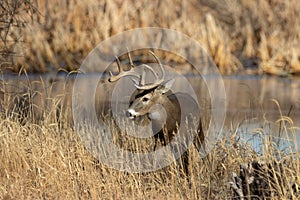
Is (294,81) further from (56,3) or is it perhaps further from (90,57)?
(56,3)

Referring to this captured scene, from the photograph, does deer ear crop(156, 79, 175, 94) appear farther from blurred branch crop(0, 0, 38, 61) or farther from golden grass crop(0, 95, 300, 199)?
blurred branch crop(0, 0, 38, 61)

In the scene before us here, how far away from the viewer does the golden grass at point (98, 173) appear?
285 inches

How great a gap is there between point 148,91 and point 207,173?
1.18 meters

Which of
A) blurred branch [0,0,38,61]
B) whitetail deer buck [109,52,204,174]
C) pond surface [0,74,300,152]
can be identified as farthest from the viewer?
pond surface [0,74,300,152]

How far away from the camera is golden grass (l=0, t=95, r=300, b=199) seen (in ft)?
23.8

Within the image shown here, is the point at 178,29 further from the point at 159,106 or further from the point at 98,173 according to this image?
the point at 98,173

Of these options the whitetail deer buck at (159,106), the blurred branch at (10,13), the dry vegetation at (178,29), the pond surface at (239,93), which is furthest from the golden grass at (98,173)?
the dry vegetation at (178,29)

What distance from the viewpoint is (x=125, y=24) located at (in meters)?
20.4

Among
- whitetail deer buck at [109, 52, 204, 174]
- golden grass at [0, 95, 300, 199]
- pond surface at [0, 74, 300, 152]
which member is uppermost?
whitetail deer buck at [109, 52, 204, 174]

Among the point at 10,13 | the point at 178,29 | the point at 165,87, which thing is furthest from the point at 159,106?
the point at 178,29

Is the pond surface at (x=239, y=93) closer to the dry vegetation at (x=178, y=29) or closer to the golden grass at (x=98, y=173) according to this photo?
the dry vegetation at (x=178, y=29)

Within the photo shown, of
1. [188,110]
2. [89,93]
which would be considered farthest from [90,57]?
[188,110]

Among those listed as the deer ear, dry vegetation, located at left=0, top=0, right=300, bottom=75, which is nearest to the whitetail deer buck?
the deer ear

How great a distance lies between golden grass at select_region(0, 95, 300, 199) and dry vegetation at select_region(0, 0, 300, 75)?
10626 mm
